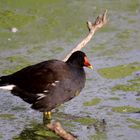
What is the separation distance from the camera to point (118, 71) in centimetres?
931

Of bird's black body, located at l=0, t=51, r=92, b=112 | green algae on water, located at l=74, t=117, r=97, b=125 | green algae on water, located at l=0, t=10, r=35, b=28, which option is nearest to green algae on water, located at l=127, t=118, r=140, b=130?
green algae on water, located at l=74, t=117, r=97, b=125

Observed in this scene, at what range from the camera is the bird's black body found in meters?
7.45

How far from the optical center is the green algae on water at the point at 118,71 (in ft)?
30.0

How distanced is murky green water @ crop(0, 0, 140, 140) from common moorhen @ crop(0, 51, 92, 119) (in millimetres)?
293

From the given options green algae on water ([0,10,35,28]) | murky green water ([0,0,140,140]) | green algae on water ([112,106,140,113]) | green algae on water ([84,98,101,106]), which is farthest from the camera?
green algae on water ([0,10,35,28])

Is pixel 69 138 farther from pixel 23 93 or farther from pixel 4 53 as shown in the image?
pixel 4 53

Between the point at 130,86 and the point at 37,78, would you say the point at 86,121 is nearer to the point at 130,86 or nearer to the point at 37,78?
the point at 37,78

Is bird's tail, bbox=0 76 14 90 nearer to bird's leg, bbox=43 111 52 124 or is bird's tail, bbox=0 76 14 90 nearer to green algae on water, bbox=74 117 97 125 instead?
bird's leg, bbox=43 111 52 124

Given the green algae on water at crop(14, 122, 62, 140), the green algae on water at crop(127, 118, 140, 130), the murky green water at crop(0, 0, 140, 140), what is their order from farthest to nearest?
the murky green water at crop(0, 0, 140, 140)
the green algae on water at crop(127, 118, 140, 130)
the green algae on water at crop(14, 122, 62, 140)

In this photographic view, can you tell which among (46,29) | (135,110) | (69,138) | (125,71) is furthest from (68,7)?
(69,138)

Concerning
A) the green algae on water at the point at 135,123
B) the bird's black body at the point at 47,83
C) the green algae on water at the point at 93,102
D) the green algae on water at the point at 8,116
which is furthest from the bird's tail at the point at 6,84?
the green algae on water at the point at 135,123

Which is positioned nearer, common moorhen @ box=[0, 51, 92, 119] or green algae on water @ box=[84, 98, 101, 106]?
common moorhen @ box=[0, 51, 92, 119]

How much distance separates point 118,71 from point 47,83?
2036 millimetres

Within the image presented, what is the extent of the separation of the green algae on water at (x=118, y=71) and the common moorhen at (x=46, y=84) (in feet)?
5.04
